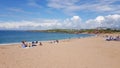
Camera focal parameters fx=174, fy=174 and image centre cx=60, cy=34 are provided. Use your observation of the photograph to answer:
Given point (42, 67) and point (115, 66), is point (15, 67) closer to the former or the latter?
point (42, 67)

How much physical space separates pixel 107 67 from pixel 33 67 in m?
5.35

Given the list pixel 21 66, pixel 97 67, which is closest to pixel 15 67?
pixel 21 66

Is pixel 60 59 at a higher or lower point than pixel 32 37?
higher

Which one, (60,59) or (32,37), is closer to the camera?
(60,59)

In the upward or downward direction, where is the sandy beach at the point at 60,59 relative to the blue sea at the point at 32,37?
upward

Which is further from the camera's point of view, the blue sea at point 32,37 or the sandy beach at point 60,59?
the blue sea at point 32,37

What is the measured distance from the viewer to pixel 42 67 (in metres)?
12.4

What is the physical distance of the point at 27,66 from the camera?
1277 cm

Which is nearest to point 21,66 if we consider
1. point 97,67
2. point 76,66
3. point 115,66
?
point 76,66

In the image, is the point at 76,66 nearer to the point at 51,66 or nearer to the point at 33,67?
the point at 51,66

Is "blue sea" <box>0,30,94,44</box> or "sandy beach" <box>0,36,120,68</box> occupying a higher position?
"sandy beach" <box>0,36,120,68</box>

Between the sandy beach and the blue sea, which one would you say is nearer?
the sandy beach

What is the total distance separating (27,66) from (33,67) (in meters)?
0.56

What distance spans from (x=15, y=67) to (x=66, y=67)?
365 centimetres
